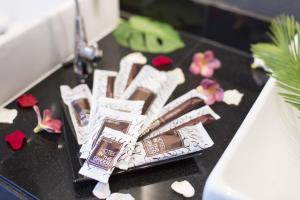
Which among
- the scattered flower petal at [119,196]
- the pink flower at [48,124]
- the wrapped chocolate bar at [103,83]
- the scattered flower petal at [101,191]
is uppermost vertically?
the wrapped chocolate bar at [103,83]

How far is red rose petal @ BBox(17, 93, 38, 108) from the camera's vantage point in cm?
73

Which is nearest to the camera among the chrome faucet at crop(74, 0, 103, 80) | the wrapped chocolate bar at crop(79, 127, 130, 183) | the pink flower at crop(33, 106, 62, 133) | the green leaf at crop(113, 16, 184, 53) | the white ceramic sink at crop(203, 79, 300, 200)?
the white ceramic sink at crop(203, 79, 300, 200)

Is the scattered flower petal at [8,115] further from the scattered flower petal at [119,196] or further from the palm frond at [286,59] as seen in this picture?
the palm frond at [286,59]

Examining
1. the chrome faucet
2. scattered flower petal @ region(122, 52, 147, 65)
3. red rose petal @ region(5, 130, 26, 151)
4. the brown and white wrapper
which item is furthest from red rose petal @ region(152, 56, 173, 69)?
red rose petal @ region(5, 130, 26, 151)

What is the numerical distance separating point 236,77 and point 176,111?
213 millimetres

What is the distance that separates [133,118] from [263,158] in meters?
0.23

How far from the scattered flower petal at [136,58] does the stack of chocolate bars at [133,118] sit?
17 millimetres

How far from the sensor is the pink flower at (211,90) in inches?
29.7

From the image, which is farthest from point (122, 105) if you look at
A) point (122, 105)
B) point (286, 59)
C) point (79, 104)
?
point (286, 59)

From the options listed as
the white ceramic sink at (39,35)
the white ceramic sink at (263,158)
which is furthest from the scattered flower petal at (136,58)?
the white ceramic sink at (263,158)

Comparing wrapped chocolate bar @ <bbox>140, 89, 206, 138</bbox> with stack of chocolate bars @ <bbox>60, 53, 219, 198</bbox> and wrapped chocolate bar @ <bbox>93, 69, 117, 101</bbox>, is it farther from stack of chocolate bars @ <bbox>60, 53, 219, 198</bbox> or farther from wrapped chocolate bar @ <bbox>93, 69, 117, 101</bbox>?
wrapped chocolate bar @ <bbox>93, 69, 117, 101</bbox>

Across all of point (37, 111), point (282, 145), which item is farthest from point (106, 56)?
point (282, 145)

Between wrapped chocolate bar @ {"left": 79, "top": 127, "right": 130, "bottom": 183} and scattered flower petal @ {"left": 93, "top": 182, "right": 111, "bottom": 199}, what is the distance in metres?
0.03

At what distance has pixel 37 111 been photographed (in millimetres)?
708
